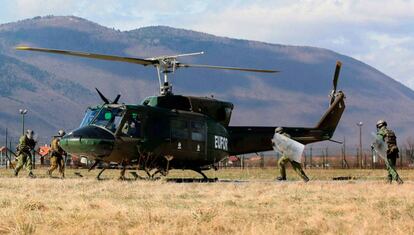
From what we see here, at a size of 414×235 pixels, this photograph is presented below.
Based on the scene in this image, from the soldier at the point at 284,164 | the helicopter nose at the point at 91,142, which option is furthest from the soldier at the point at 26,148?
the soldier at the point at 284,164

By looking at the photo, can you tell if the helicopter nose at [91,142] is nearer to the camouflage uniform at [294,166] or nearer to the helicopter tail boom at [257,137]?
the camouflage uniform at [294,166]

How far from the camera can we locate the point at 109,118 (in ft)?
75.4

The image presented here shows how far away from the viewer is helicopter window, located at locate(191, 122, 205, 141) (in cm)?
2483

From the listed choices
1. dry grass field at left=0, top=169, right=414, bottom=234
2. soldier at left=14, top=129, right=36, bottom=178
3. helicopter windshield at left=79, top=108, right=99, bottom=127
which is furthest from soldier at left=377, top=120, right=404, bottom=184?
soldier at left=14, top=129, right=36, bottom=178

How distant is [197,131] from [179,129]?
33.3 inches

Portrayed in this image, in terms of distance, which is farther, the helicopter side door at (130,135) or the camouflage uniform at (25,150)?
the camouflage uniform at (25,150)

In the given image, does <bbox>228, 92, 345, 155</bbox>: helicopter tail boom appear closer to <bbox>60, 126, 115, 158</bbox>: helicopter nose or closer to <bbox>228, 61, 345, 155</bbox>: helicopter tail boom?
<bbox>228, 61, 345, 155</bbox>: helicopter tail boom

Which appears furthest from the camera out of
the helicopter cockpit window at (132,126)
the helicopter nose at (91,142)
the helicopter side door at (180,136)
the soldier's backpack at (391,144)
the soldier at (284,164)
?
the helicopter side door at (180,136)

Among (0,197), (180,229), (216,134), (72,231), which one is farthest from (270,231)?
(216,134)

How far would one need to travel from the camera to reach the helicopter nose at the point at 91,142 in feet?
73.0

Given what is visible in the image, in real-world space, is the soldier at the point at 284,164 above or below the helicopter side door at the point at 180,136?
below

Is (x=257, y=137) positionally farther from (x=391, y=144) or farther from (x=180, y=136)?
(x=391, y=144)

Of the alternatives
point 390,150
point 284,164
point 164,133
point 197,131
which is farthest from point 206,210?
point 197,131

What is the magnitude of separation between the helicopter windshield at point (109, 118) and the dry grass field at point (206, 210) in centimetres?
413
